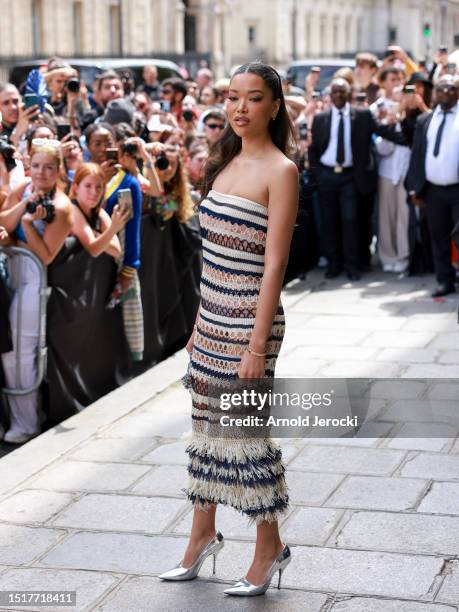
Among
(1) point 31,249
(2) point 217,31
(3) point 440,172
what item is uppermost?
(2) point 217,31

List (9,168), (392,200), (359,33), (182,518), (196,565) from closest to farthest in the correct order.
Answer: (196,565) → (182,518) → (9,168) → (392,200) → (359,33)

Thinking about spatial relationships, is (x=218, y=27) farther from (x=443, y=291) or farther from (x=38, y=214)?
(x=38, y=214)

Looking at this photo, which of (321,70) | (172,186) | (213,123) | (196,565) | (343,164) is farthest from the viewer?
(321,70)

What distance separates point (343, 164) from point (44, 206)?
5273mm

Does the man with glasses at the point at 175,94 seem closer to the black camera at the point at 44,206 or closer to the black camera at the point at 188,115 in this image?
the black camera at the point at 188,115

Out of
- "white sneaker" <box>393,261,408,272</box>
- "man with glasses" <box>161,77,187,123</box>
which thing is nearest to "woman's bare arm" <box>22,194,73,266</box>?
"white sneaker" <box>393,261,408,272</box>

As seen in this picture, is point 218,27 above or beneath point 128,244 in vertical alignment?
above

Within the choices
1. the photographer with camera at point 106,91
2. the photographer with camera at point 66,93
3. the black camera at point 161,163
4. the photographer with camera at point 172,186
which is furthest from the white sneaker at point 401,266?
the black camera at point 161,163

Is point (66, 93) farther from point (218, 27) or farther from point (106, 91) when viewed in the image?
point (218, 27)

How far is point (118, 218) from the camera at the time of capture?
7.21 m

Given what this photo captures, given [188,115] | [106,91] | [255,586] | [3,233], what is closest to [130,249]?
[3,233]

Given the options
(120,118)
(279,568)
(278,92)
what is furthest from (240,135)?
(120,118)

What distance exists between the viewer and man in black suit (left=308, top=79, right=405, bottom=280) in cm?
1136

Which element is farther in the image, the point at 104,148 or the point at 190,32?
the point at 190,32
